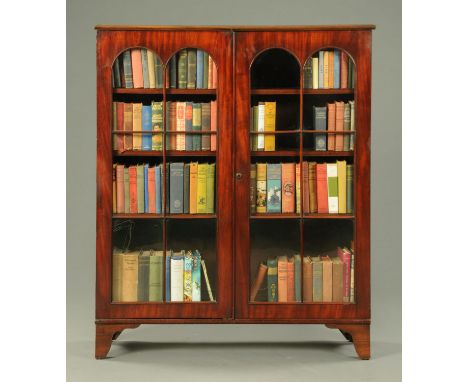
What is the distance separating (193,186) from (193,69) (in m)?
0.64

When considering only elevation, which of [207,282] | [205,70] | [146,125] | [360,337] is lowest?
[360,337]

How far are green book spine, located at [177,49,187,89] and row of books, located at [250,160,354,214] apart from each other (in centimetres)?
60

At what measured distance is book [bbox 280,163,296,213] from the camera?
12.4ft

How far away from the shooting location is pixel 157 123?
12.4 ft

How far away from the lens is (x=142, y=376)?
3463 millimetres

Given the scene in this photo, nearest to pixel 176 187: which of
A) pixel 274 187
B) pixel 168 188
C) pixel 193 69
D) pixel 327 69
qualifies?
pixel 168 188

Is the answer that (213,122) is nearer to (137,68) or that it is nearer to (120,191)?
(137,68)

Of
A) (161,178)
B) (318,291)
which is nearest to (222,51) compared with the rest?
(161,178)

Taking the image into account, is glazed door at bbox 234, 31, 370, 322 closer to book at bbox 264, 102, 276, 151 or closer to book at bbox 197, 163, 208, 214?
book at bbox 264, 102, 276, 151

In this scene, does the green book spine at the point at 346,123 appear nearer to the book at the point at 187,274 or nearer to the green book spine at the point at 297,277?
the green book spine at the point at 297,277

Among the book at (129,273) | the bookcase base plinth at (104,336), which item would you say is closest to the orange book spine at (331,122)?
the book at (129,273)

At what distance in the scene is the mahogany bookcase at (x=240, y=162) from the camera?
146 inches

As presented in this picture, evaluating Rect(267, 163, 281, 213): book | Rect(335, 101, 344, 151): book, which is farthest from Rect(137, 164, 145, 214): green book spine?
Rect(335, 101, 344, 151): book
